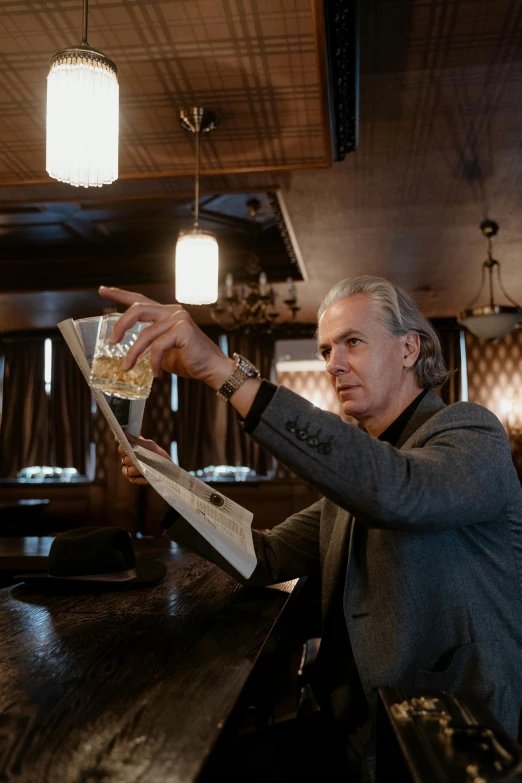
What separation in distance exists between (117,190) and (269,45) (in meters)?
1.72

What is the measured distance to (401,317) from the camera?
1.59 m

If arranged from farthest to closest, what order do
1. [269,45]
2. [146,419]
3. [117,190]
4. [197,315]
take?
[146,419] < [197,315] < [117,190] < [269,45]

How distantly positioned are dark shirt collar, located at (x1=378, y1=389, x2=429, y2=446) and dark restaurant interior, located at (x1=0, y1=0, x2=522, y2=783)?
21 cm

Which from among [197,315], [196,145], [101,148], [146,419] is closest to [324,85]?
[196,145]

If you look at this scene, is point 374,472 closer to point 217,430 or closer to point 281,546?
point 281,546

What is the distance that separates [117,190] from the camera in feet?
12.2

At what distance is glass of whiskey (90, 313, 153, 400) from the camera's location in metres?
1.20

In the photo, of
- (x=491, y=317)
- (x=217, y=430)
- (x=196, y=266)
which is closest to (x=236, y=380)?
(x=196, y=266)

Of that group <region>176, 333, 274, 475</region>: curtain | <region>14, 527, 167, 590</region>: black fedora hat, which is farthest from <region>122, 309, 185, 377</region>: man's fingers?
<region>176, 333, 274, 475</region>: curtain

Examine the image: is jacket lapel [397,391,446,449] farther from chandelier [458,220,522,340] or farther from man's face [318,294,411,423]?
chandelier [458,220,522,340]

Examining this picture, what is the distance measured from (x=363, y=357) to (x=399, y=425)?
19 cm

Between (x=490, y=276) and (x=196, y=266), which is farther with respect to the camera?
(x=490, y=276)

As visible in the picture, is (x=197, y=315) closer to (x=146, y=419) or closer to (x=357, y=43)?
(x=146, y=419)

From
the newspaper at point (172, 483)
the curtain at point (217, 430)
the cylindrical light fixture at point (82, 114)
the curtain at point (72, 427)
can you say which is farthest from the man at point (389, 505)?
the curtain at point (72, 427)
